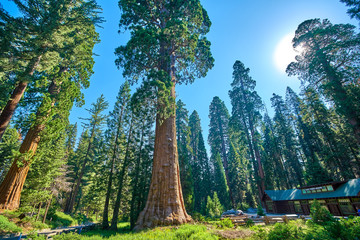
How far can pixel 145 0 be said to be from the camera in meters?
12.9

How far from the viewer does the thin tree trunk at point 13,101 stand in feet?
24.7

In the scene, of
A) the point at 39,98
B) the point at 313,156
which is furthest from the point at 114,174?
the point at 313,156

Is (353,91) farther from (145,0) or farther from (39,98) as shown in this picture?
(39,98)

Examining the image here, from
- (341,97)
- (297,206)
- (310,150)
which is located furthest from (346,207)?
(310,150)

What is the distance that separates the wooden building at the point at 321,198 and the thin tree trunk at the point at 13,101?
2627cm

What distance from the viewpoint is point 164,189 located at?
9148 millimetres

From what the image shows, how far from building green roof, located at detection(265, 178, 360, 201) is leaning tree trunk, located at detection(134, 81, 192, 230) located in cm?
1710

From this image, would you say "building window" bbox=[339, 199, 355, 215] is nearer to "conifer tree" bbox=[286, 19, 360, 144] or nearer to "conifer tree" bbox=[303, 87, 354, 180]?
"conifer tree" bbox=[286, 19, 360, 144]

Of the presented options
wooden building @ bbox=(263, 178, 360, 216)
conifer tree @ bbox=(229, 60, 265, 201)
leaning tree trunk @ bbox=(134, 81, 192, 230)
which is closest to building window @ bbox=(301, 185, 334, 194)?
wooden building @ bbox=(263, 178, 360, 216)

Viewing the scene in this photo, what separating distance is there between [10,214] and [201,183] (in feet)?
99.6

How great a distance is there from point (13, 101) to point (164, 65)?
925 cm

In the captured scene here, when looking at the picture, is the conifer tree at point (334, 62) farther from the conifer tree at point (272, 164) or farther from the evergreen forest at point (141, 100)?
the conifer tree at point (272, 164)

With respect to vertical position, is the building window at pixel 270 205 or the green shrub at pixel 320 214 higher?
the green shrub at pixel 320 214

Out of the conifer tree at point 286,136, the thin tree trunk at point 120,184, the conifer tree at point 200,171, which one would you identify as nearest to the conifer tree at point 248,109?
the conifer tree at point 200,171
